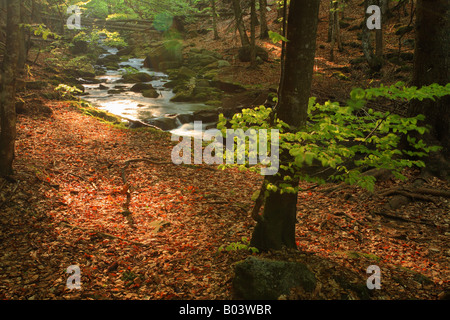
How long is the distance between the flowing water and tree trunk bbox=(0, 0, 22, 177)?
8.17 metres

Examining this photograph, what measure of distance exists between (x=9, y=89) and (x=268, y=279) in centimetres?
634

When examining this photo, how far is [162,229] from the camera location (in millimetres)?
6074

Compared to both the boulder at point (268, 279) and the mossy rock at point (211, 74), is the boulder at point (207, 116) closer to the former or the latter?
the mossy rock at point (211, 74)

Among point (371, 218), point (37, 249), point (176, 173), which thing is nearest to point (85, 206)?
point (37, 249)

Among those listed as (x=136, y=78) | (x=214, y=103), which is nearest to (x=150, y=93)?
(x=136, y=78)

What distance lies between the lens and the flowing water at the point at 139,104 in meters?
15.6

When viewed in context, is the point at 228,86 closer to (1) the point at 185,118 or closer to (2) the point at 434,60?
(1) the point at 185,118

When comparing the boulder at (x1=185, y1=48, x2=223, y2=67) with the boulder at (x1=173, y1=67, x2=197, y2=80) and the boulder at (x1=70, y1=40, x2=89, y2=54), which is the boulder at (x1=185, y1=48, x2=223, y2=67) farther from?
the boulder at (x1=70, y1=40, x2=89, y2=54)

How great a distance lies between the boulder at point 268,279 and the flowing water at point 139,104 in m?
10.6

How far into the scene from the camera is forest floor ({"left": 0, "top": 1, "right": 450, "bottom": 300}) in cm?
432

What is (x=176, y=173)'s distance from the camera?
8.85 m

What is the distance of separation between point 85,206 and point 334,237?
5388 mm

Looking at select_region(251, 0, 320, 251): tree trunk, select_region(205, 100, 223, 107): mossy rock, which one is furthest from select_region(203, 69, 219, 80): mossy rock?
select_region(251, 0, 320, 251): tree trunk
